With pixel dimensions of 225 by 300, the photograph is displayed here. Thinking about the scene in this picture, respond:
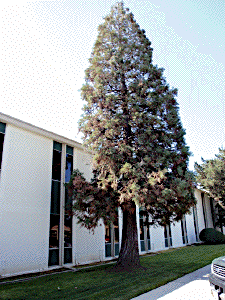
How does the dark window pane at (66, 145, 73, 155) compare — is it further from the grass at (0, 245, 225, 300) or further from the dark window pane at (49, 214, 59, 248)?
the grass at (0, 245, 225, 300)

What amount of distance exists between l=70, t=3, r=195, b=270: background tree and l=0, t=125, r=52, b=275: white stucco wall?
1949 mm

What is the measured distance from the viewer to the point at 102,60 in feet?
43.8

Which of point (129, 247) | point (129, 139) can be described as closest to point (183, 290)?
point (129, 247)

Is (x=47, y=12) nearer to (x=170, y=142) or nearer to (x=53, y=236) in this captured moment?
(x=170, y=142)

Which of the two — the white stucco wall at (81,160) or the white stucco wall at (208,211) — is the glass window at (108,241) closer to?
the white stucco wall at (81,160)

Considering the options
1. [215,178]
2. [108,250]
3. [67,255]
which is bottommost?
[108,250]

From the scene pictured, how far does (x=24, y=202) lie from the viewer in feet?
38.7

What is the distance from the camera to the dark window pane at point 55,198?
1328 cm

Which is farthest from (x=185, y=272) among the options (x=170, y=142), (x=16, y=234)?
(x=16, y=234)

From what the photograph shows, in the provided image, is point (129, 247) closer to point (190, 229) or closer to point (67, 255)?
point (67, 255)

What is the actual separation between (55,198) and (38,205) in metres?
1.24

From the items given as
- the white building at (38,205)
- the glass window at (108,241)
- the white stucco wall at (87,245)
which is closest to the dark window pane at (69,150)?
the white building at (38,205)

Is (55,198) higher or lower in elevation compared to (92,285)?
higher

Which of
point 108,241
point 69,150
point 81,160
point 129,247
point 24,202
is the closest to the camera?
point 129,247
